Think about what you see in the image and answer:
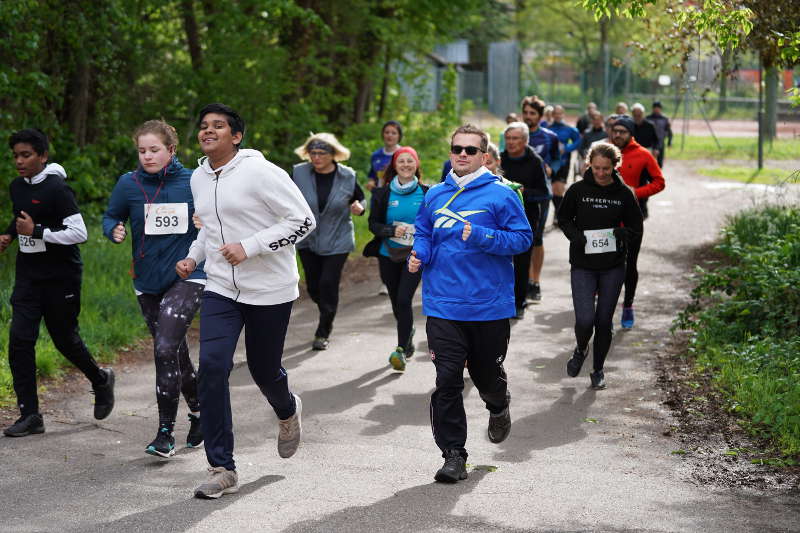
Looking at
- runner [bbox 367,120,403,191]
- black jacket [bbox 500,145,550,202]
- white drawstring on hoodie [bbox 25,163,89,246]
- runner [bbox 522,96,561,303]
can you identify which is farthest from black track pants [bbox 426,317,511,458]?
runner [bbox 367,120,403,191]

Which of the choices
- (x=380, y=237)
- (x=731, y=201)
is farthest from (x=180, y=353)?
(x=731, y=201)

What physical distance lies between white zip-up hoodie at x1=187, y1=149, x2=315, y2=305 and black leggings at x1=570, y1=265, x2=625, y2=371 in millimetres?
3314

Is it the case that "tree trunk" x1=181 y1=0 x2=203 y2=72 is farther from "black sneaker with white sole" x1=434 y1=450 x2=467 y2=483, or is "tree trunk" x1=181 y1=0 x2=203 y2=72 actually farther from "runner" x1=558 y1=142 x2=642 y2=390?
"black sneaker with white sole" x1=434 y1=450 x2=467 y2=483

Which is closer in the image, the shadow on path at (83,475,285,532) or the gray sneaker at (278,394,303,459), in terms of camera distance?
the shadow on path at (83,475,285,532)

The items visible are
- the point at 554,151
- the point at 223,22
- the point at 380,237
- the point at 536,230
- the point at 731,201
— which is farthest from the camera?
the point at 731,201

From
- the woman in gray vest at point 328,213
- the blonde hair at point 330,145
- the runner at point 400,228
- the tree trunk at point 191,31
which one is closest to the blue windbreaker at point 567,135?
the tree trunk at point 191,31

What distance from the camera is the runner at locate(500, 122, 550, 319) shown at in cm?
1103

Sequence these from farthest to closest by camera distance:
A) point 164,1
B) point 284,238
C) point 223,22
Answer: point 223,22 < point 164,1 < point 284,238

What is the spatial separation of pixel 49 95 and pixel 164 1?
126 inches

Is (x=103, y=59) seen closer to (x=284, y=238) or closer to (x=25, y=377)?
(x=25, y=377)

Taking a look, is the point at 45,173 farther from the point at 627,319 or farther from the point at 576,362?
the point at 627,319

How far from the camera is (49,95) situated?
1505 cm

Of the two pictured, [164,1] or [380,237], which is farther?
[164,1]

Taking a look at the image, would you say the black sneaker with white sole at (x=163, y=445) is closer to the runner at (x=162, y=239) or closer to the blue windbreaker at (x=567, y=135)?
the runner at (x=162, y=239)
